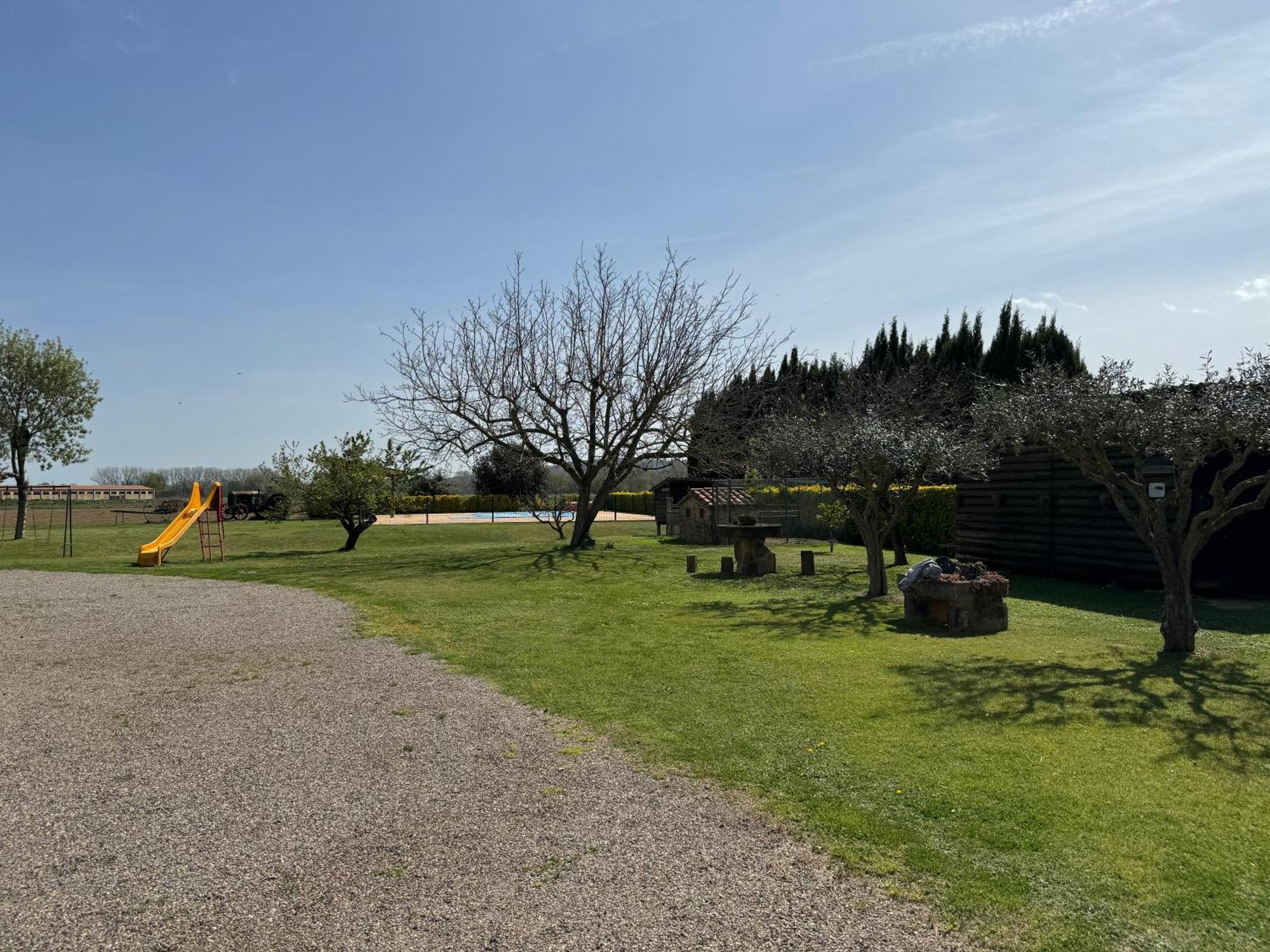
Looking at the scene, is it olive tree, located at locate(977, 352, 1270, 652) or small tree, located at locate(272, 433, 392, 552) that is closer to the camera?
olive tree, located at locate(977, 352, 1270, 652)

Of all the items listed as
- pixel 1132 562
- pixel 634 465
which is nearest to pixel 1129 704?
pixel 1132 562

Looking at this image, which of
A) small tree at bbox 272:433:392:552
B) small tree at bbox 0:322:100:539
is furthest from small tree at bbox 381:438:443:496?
small tree at bbox 0:322:100:539

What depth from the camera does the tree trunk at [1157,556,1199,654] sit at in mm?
8023

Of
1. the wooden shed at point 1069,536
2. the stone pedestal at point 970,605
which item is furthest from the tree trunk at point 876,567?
the wooden shed at point 1069,536

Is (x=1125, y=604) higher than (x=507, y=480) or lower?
lower

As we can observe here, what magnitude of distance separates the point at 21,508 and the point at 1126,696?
3400 centimetres

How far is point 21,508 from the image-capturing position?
97.1ft

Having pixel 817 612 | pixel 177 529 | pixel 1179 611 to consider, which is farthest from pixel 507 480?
pixel 1179 611

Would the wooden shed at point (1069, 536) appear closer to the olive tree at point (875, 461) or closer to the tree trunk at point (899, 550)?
the tree trunk at point (899, 550)

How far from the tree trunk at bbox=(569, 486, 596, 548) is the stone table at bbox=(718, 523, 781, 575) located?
835 cm

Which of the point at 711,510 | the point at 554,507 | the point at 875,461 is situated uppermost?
the point at 875,461

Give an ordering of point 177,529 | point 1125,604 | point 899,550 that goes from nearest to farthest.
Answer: point 1125,604
point 899,550
point 177,529

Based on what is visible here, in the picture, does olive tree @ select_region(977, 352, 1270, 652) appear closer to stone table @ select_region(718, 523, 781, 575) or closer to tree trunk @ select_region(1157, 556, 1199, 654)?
tree trunk @ select_region(1157, 556, 1199, 654)

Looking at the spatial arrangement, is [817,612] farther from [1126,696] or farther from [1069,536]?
[1069,536]
